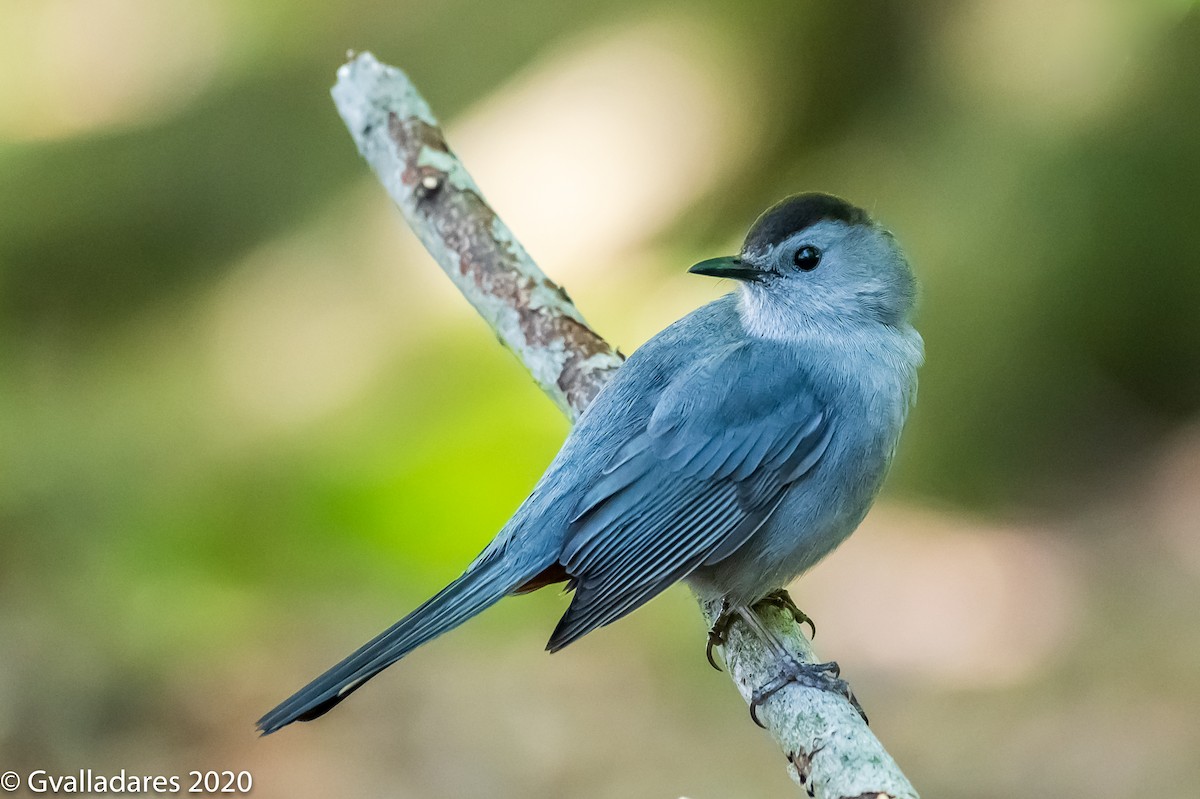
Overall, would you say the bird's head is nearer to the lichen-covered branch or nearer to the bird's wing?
the bird's wing

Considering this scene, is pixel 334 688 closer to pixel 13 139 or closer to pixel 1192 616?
pixel 1192 616

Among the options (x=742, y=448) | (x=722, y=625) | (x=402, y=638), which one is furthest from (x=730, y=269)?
(x=402, y=638)

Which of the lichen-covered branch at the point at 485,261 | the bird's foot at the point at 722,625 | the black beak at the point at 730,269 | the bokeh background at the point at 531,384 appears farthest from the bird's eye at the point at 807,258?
the bokeh background at the point at 531,384

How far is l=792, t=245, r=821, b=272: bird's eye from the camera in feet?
9.86

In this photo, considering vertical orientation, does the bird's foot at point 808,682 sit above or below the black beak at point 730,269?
below

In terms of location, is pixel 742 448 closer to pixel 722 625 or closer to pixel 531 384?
pixel 722 625

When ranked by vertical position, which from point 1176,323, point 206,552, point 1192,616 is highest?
point 206,552

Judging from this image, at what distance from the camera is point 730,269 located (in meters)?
2.96

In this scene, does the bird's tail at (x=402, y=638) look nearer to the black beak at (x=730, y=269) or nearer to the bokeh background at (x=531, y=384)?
the black beak at (x=730, y=269)

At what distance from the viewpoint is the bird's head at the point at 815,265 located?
9.80ft

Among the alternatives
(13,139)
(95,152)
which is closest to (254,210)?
(95,152)

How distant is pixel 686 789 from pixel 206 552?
2.21 m

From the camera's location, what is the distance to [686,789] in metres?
4.21

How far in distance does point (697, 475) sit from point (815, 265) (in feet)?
2.15
